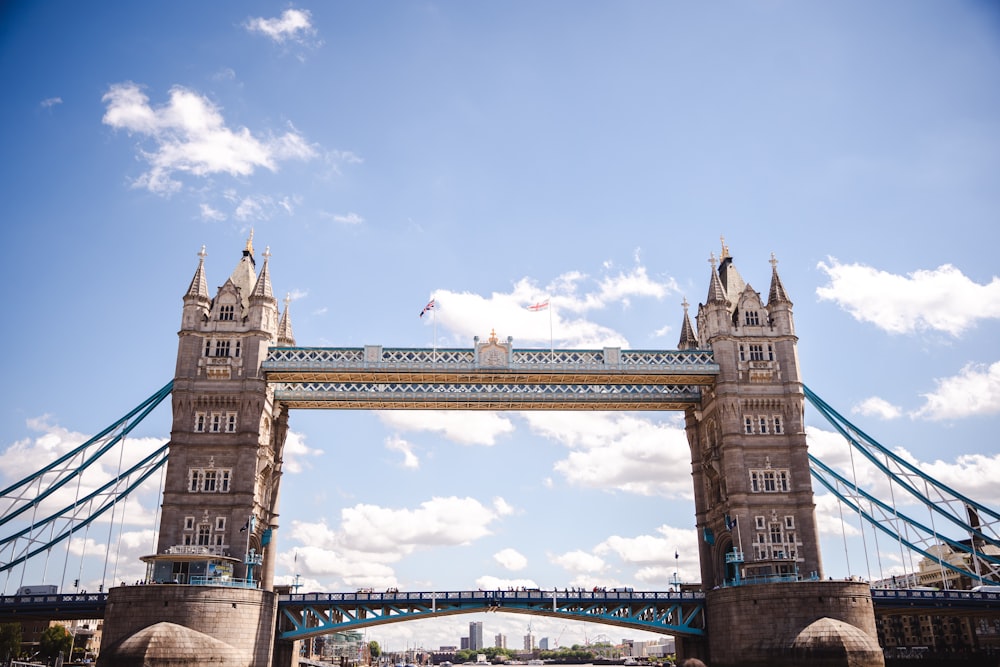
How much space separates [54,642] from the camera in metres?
112

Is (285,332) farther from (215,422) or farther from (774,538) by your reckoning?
(774,538)

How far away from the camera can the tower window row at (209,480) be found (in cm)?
6844

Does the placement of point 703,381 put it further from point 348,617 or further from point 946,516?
point 348,617

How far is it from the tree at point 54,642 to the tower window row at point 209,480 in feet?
201

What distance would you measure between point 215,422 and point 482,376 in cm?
2298

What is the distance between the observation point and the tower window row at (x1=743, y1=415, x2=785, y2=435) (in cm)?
7256

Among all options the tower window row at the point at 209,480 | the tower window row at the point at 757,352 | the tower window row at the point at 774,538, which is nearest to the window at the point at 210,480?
the tower window row at the point at 209,480

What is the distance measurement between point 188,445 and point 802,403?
174ft

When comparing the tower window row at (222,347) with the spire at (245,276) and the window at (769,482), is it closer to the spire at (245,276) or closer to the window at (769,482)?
the spire at (245,276)

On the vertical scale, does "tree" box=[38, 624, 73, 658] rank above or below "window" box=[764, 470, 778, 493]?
below

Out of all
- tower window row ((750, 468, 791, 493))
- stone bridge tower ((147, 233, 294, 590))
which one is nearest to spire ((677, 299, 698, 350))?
tower window row ((750, 468, 791, 493))

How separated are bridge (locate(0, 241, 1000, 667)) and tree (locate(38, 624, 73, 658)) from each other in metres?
53.0

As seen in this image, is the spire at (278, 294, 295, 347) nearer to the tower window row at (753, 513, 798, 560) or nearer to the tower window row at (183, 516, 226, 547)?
the tower window row at (183, 516, 226, 547)

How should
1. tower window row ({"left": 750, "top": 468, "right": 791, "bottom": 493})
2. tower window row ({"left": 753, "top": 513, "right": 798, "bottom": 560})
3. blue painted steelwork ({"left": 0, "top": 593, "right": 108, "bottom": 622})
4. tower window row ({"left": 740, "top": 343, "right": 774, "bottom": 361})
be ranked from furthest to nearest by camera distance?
tower window row ({"left": 740, "top": 343, "right": 774, "bottom": 361})
tower window row ({"left": 750, "top": 468, "right": 791, "bottom": 493})
tower window row ({"left": 753, "top": 513, "right": 798, "bottom": 560})
blue painted steelwork ({"left": 0, "top": 593, "right": 108, "bottom": 622})
